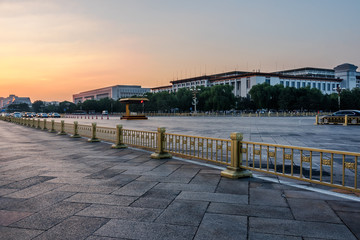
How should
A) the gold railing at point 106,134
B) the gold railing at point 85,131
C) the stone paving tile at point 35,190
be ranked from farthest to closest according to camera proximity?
1. the gold railing at point 85,131
2. the gold railing at point 106,134
3. the stone paving tile at point 35,190

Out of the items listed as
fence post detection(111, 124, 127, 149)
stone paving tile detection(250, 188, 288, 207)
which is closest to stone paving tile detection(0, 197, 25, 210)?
stone paving tile detection(250, 188, 288, 207)

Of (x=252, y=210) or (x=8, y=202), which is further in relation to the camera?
(x=8, y=202)

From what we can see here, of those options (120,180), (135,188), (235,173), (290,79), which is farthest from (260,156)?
(290,79)

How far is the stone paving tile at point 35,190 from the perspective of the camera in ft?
17.7

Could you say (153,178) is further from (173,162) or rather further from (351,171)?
(351,171)

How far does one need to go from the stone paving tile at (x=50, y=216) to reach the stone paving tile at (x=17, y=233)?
11 cm

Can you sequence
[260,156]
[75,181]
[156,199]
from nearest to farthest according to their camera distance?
[156,199]
[260,156]
[75,181]

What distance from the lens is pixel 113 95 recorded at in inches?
6599

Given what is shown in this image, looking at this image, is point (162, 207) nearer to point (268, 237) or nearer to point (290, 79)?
point (268, 237)

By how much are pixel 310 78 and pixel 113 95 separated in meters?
108

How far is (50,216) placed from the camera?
4309mm

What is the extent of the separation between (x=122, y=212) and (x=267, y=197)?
8.74 ft

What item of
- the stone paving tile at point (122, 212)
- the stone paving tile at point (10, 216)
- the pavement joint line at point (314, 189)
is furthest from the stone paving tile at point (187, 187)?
the stone paving tile at point (10, 216)

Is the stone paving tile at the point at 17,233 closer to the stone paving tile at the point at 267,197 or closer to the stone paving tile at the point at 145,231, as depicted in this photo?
the stone paving tile at the point at 145,231
